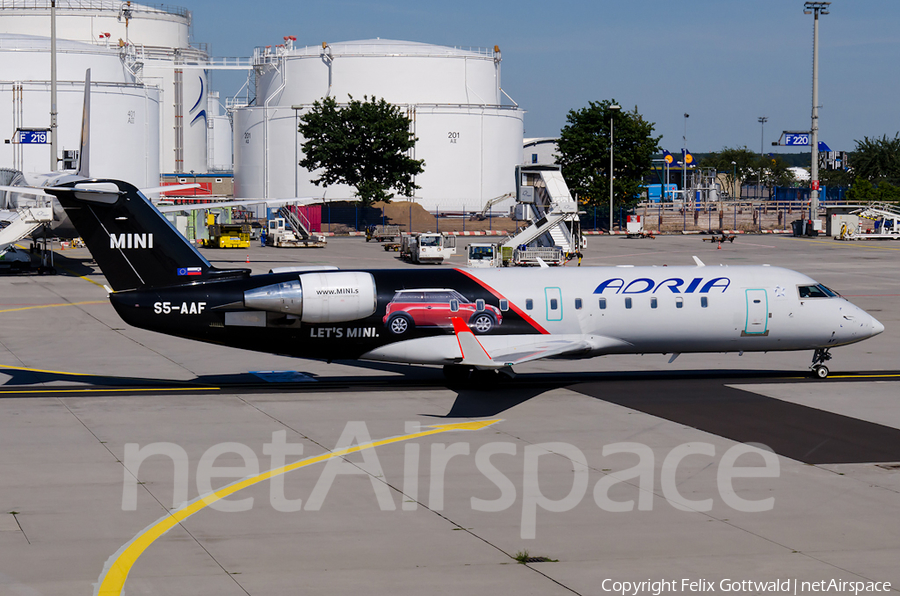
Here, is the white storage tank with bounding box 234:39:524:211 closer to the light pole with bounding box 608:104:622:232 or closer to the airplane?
the light pole with bounding box 608:104:622:232

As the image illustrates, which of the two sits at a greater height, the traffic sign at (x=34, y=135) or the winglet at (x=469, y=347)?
the traffic sign at (x=34, y=135)

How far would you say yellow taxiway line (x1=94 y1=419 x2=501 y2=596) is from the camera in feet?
43.0

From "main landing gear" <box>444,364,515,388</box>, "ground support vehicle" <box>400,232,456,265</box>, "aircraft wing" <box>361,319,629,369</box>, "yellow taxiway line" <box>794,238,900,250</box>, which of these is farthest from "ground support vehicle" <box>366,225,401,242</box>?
"aircraft wing" <box>361,319,629,369</box>

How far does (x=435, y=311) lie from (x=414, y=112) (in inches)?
3996

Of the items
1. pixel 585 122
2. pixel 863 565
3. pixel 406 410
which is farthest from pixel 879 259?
pixel 863 565

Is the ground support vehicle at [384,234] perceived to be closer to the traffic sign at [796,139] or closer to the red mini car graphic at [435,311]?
the traffic sign at [796,139]

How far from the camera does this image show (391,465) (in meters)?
19.1

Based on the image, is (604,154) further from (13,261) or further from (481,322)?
(481,322)

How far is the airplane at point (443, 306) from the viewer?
1005 inches

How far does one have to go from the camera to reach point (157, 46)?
148 metres

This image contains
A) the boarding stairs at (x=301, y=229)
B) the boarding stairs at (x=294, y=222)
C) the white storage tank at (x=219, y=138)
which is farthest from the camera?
the white storage tank at (x=219, y=138)

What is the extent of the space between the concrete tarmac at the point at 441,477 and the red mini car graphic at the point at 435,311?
6.17 ft

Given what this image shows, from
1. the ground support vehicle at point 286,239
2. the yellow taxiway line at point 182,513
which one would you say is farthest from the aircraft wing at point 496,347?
the ground support vehicle at point 286,239

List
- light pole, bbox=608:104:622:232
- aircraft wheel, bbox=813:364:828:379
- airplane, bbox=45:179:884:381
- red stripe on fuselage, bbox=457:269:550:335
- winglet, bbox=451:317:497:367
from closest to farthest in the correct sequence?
winglet, bbox=451:317:497:367 → airplane, bbox=45:179:884:381 → red stripe on fuselage, bbox=457:269:550:335 → aircraft wheel, bbox=813:364:828:379 → light pole, bbox=608:104:622:232
